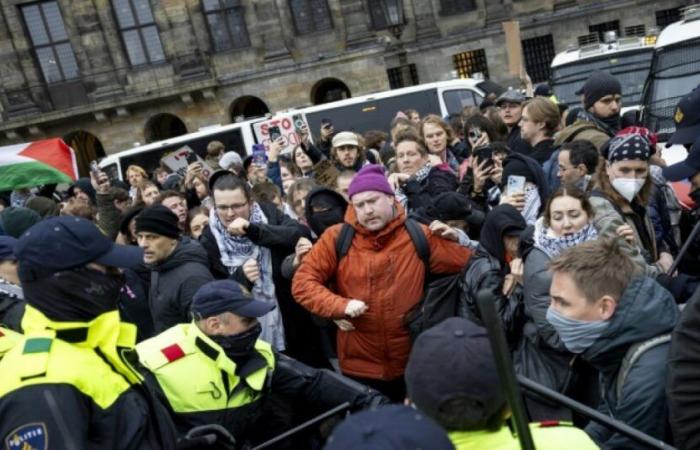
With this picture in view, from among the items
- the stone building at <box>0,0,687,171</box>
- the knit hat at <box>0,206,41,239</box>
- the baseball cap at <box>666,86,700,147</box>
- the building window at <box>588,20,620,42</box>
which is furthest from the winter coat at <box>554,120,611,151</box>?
the building window at <box>588,20,620,42</box>

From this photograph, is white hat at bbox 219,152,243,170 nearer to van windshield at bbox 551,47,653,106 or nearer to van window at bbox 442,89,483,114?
van window at bbox 442,89,483,114

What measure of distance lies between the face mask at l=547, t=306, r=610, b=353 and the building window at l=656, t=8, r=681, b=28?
69.0ft

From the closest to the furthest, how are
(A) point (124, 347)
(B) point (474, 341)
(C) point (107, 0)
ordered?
(B) point (474, 341), (A) point (124, 347), (C) point (107, 0)

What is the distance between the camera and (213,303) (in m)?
2.62

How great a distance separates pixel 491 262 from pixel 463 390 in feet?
5.42

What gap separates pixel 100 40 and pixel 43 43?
89.7 inches

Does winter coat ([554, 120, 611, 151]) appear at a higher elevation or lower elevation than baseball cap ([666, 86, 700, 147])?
Result: lower

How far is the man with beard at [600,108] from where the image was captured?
4.92 meters

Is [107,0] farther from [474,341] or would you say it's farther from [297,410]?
[474,341]

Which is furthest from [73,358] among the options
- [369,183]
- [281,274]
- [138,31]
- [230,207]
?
[138,31]

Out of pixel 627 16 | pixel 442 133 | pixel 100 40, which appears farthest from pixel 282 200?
pixel 627 16

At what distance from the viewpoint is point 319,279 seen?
335 cm

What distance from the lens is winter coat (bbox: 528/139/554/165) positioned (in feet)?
15.7

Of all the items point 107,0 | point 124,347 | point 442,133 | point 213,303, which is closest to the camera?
point 124,347
